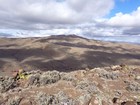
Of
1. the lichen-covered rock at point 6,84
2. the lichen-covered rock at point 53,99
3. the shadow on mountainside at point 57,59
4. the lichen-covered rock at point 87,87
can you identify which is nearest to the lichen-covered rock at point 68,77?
the lichen-covered rock at point 87,87

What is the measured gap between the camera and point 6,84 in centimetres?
1977

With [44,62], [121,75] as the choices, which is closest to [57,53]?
[44,62]

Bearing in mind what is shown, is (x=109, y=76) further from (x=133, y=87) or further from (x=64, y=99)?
(x=64, y=99)

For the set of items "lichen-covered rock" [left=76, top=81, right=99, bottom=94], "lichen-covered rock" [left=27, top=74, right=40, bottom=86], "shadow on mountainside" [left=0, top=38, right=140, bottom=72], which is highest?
"lichen-covered rock" [left=76, top=81, right=99, bottom=94]

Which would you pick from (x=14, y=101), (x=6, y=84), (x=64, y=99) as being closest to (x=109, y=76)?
(x=64, y=99)

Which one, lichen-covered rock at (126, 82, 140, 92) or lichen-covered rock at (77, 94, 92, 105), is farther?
lichen-covered rock at (126, 82, 140, 92)

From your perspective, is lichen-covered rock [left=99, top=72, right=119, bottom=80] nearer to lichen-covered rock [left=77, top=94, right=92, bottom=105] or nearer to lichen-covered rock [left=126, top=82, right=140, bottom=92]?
lichen-covered rock [left=126, top=82, right=140, bottom=92]

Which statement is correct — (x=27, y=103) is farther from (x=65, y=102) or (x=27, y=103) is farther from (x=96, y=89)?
(x=96, y=89)

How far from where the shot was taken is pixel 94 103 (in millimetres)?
16484

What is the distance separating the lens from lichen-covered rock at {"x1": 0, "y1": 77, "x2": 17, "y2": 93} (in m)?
19.1

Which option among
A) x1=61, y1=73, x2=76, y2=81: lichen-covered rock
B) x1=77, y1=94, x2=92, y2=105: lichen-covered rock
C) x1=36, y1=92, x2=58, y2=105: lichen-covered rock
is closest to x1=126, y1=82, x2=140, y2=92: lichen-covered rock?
x1=61, y1=73, x2=76, y2=81: lichen-covered rock

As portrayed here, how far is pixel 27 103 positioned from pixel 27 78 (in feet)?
18.0

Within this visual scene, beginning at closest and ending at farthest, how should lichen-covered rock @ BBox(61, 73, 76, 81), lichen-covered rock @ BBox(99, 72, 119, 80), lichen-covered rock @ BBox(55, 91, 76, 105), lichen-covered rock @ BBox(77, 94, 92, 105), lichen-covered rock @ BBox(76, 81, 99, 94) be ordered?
lichen-covered rock @ BBox(55, 91, 76, 105)
lichen-covered rock @ BBox(77, 94, 92, 105)
lichen-covered rock @ BBox(76, 81, 99, 94)
lichen-covered rock @ BBox(61, 73, 76, 81)
lichen-covered rock @ BBox(99, 72, 119, 80)

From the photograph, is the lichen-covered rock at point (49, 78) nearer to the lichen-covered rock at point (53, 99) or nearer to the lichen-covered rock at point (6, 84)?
the lichen-covered rock at point (6, 84)
